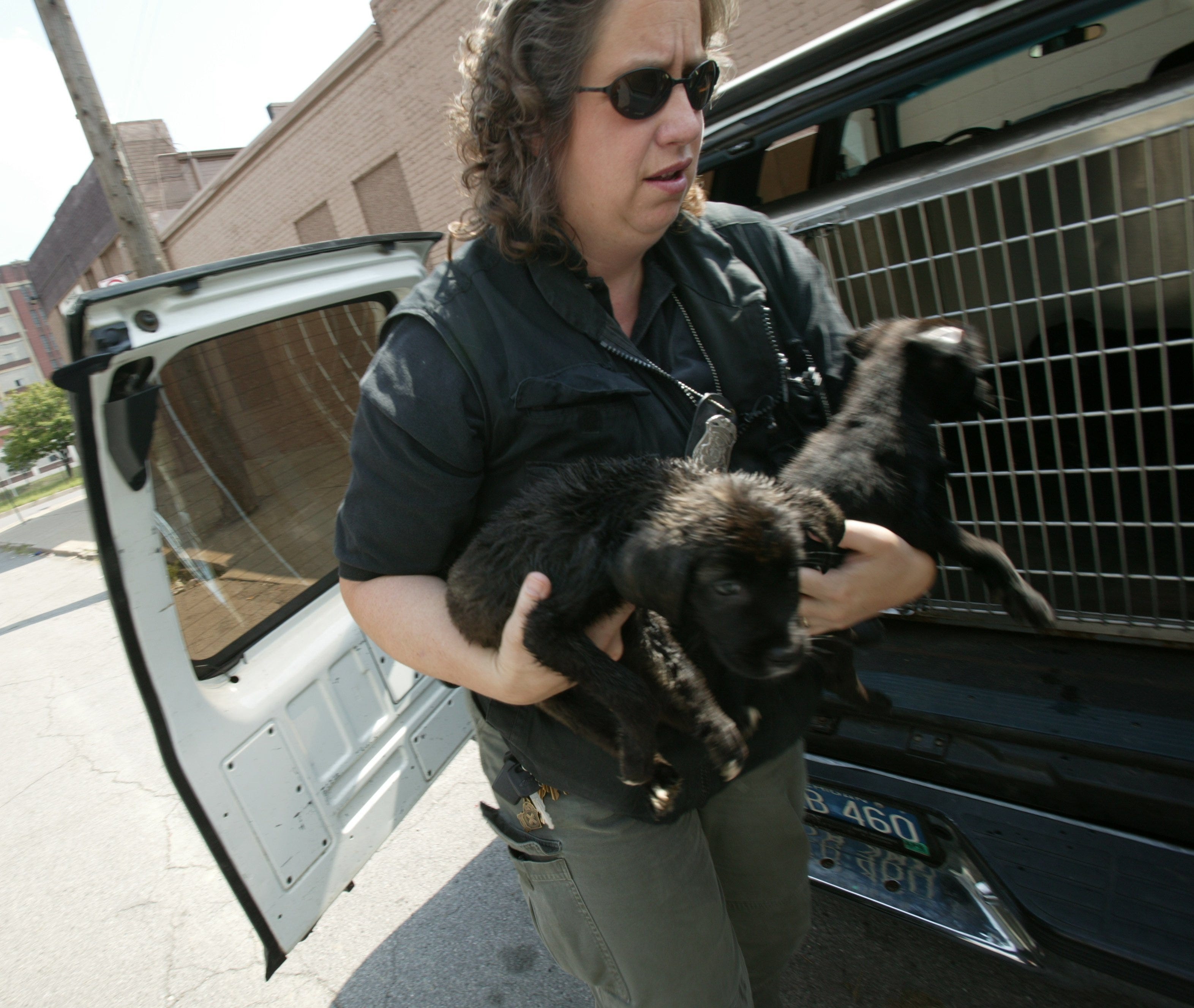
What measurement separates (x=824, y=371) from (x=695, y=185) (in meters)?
0.55

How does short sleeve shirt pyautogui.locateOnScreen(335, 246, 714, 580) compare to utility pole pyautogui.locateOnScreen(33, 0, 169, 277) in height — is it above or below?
below

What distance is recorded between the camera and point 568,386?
1348 mm

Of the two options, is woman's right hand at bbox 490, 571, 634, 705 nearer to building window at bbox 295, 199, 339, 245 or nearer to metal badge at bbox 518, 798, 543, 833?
metal badge at bbox 518, 798, 543, 833

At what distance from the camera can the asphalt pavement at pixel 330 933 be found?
2.31 metres

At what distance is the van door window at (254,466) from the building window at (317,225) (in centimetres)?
1556

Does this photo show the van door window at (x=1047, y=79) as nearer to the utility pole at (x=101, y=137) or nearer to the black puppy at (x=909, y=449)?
the black puppy at (x=909, y=449)

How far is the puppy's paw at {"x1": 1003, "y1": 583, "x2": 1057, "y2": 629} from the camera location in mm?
1656

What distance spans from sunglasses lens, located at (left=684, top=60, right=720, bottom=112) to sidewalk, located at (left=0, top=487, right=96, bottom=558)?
12.0 m

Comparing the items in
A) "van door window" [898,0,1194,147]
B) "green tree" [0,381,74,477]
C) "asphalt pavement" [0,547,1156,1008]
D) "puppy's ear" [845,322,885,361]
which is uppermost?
"green tree" [0,381,74,477]

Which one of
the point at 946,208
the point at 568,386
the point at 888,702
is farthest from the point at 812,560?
the point at 946,208

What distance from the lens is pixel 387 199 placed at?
15.0 metres

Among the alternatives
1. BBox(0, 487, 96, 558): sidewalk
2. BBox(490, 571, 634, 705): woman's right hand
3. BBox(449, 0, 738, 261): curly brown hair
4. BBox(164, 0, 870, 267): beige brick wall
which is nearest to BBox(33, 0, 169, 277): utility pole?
BBox(164, 0, 870, 267): beige brick wall

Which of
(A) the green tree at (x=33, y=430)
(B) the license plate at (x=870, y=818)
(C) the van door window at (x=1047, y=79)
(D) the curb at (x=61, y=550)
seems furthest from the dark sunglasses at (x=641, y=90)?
(A) the green tree at (x=33, y=430)

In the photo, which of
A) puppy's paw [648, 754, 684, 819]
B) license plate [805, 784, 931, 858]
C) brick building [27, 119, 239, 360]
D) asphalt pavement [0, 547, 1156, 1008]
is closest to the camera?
puppy's paw [648, 754, 684, 819]
